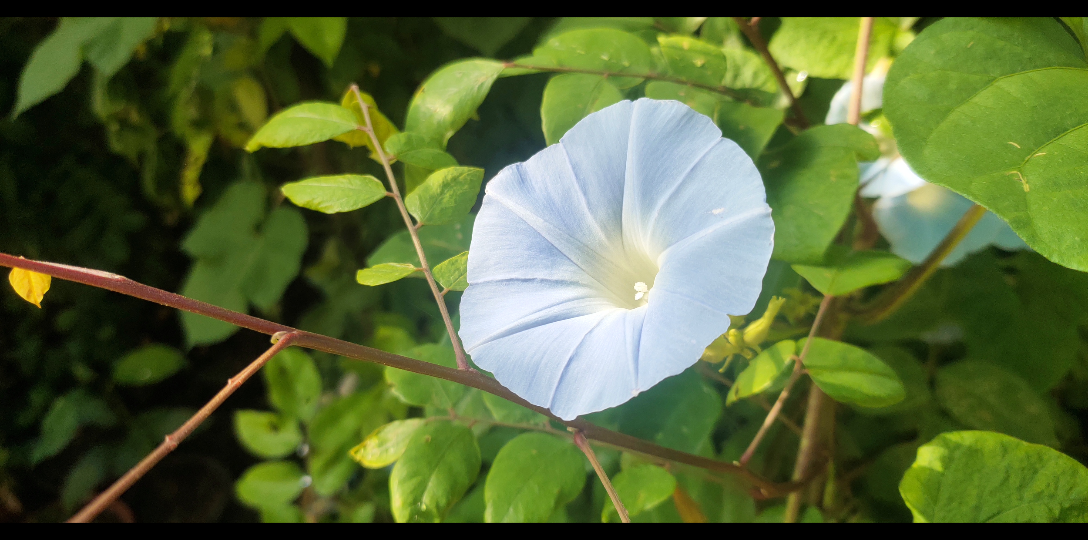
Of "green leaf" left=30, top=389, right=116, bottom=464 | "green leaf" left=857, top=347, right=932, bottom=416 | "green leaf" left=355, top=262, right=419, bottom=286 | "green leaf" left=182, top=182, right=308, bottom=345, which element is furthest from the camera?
"green leaf" left=30, top=389, right=116, bottom=464

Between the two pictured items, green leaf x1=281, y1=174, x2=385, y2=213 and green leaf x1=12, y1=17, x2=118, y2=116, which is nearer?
green leaf x1=281, y1=174, x2=385, y2=213

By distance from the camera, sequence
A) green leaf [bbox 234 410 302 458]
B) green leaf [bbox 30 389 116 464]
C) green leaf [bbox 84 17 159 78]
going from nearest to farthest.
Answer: green leaf [bbox 84 17 159 78] → green leaf [bbox 234 410 302 458] → green leaf [bbox 30 389 116 464]

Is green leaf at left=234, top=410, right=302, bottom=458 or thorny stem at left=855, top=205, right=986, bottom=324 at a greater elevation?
thorny stem at left=855, top=205, right=986, bottom=324

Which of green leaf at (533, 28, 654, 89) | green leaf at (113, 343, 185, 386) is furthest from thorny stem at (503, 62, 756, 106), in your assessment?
green leaf at (113, 343, 185, 386)

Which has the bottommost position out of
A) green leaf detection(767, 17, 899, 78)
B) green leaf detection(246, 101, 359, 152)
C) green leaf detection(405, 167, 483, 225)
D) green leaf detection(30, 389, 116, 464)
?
green leaf detection(30, 389, 116, 464)

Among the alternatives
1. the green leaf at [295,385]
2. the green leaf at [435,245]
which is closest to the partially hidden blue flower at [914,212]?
the green leaf at [435,245]

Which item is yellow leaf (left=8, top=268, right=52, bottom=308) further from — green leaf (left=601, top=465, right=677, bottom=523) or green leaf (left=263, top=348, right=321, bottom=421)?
green leaf (left=263, top=348, right=321, bottom=421)
